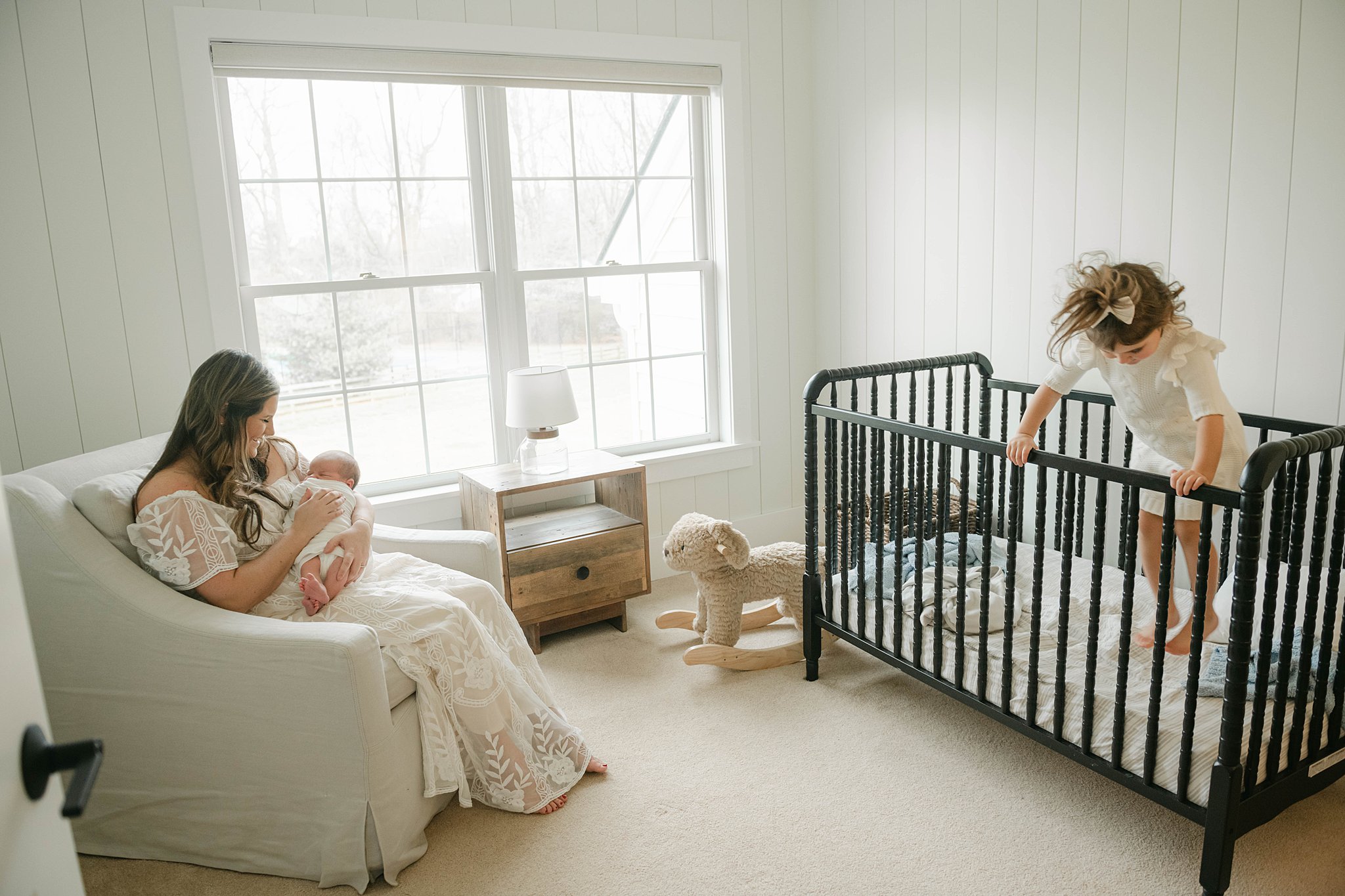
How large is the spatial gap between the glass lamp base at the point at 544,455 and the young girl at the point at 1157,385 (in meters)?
1.54

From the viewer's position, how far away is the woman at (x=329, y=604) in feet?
6.33

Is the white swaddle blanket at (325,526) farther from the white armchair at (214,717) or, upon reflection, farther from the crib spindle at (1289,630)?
the crib spindle at (1289,630)

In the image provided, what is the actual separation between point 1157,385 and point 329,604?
76.5 inches

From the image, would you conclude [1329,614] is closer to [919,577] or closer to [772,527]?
[919,577]

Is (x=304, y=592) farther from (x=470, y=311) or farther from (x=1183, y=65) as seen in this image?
(x=1183, y=65)

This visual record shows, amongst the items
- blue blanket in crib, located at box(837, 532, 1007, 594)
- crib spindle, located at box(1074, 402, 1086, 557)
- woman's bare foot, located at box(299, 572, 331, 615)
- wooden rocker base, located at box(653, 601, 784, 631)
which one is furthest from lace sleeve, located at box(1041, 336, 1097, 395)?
woman's bare foot, located at box(299, 572, 331, 615)

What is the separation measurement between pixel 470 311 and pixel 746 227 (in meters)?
1.15

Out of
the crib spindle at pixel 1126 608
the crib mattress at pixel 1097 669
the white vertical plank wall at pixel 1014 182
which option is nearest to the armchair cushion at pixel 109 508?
the crib mattress at pixel 1097 669

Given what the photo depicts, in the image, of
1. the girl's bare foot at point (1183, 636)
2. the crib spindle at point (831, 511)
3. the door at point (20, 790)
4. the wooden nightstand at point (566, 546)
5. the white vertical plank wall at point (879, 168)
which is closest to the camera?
the door at point (20, 790)

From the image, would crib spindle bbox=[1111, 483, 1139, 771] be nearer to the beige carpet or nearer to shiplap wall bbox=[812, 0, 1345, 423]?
the beige carpet

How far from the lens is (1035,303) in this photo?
2.86 meters

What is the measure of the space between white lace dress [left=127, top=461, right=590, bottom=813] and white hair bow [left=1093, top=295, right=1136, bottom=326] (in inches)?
61.5

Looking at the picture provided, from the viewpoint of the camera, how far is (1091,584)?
200 centimetres

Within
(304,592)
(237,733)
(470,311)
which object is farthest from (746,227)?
(237,733)
